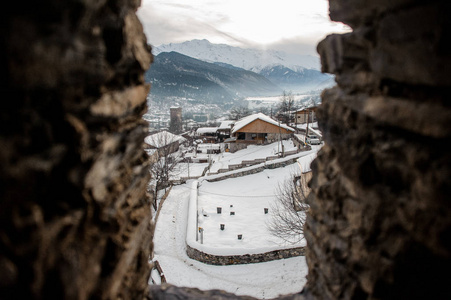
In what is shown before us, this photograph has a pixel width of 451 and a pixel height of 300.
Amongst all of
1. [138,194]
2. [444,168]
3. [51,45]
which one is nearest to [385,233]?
[444,168]

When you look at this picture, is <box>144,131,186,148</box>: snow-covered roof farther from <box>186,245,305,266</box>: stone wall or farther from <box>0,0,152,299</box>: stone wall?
<box>0,0,152,299</box>: stone wall

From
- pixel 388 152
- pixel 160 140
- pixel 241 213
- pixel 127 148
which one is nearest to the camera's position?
pixel 388 152

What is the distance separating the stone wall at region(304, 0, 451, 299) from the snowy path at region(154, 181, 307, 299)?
6.92m

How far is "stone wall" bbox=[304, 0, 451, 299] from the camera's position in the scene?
225 centimetres

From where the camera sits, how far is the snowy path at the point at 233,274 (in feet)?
33.0

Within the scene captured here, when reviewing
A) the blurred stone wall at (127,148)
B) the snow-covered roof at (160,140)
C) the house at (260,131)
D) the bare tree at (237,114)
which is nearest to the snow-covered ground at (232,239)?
the blurred stone wall at (127,148)

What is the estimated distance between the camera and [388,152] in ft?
8.75

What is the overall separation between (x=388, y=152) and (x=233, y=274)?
1018 centimetres

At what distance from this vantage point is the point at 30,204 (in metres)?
2.13

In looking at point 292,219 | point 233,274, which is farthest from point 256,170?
point 233,274

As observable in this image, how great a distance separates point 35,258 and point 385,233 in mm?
2970

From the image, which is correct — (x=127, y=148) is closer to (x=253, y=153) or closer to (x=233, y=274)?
(x=233, y=274)

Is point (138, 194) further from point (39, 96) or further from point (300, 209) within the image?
point (300, 209)

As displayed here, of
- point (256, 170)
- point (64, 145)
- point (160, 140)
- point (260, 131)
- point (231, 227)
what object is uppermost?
point (64, 145)
